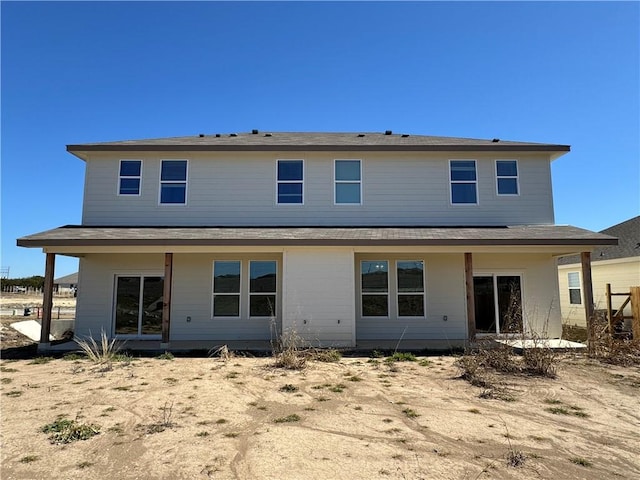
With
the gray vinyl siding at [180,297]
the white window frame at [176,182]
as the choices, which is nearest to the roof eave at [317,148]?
the white window frame at [176,182]

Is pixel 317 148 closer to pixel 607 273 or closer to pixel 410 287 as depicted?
pixel 410 287

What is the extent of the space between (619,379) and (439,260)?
5.90m

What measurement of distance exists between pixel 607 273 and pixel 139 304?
18517mm

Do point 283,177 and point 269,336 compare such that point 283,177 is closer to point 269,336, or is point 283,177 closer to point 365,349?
point 269,336

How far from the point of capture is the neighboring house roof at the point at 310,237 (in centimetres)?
1150

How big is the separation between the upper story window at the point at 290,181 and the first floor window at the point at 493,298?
21.4 feet

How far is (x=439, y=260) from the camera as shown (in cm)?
1355

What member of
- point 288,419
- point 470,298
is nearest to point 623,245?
point 470,298

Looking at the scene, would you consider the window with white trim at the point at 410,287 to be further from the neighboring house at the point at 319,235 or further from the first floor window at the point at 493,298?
the first floor window at the point at 493,298

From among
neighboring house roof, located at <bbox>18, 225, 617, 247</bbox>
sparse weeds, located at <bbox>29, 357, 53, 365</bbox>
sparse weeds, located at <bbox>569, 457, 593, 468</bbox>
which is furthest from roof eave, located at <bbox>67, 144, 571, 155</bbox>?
sparse weeds, located at <bbox>569, 457, 593, 468</bbox>

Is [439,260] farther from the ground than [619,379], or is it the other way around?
[439,260]

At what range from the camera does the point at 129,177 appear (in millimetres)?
14070

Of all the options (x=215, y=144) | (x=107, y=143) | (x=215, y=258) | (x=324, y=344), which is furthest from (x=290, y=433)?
(x=107, y=143)

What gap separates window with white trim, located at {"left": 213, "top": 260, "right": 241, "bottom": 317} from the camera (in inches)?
523
